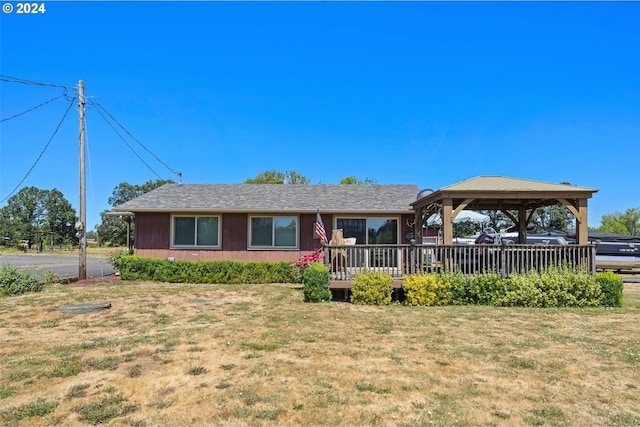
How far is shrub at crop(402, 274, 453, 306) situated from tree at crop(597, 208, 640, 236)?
41179 mm

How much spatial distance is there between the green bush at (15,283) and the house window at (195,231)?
4712 mm

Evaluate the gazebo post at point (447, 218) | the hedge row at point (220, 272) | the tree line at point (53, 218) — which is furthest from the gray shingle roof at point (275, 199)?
the tree line at point (53, 218)

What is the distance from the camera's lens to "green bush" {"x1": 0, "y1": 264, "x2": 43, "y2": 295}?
10109 mm

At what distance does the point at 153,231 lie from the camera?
14.7 metres

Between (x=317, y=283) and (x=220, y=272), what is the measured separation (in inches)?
208

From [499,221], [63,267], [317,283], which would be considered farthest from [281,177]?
[317,283]

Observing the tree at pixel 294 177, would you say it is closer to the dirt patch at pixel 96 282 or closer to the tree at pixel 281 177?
the tree at pixel 281 177

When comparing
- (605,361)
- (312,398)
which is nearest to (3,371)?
(312,398)

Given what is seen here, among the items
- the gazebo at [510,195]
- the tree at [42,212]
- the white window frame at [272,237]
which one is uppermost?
the tree at [42,212]

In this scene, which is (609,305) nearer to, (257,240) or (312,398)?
(312,398)

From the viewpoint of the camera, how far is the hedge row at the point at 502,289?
871 centimetres

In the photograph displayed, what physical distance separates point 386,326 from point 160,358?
358 cm

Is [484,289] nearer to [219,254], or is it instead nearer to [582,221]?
[582,221]

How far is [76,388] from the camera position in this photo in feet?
13.0
